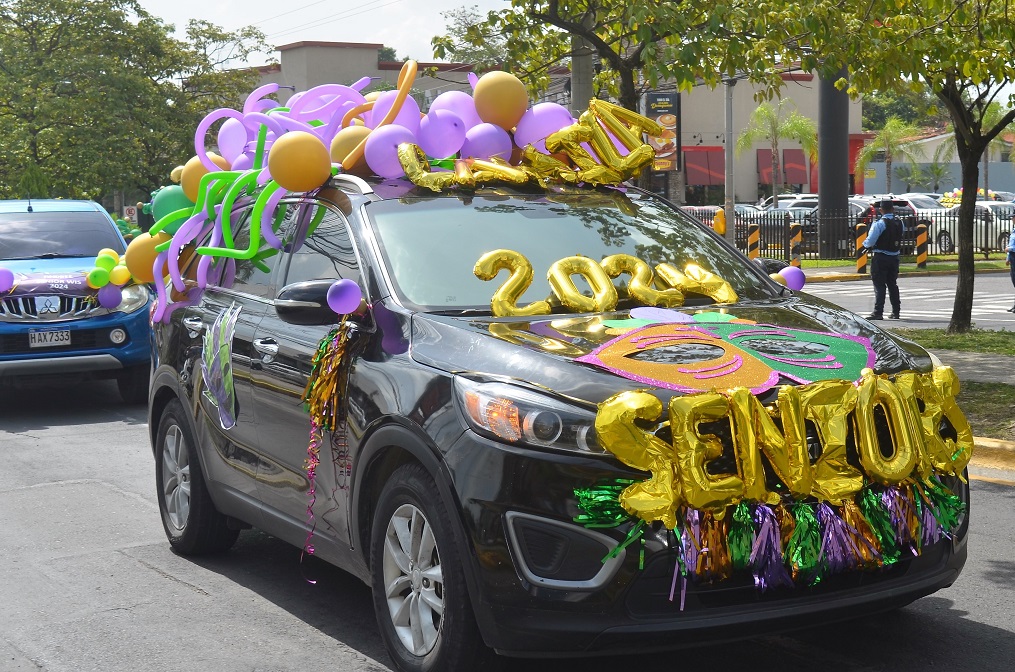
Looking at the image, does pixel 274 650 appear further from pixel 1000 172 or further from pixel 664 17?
pixel 1000 172

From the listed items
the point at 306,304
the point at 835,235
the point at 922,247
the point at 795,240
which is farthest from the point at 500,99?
the point at 835,235

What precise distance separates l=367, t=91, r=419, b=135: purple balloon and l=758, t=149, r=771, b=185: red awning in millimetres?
70055

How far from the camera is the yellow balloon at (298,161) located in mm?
5453

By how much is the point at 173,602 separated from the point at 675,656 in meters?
2.29

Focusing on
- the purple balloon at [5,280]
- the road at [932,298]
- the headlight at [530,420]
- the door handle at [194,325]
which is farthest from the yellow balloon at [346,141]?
the road at [932,298]

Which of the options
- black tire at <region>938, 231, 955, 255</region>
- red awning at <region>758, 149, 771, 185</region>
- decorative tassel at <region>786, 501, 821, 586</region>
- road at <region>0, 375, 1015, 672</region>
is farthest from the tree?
red awning at <region>758, 149, 771, 185</region>

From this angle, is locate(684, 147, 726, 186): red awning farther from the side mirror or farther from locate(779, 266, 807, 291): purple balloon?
the side mirror

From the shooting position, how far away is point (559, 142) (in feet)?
19.9

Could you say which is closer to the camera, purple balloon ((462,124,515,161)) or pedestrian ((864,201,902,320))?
purple balloon ((462,124,515,161))

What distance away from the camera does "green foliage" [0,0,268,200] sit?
34.5 metres

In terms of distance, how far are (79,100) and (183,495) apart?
31057 millimetres

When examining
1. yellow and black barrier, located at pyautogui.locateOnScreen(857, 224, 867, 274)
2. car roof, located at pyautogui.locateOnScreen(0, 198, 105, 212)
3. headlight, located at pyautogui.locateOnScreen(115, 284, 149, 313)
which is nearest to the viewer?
headlight, located at pyautogui.locateOnScreen(115, 284, 149, 313)

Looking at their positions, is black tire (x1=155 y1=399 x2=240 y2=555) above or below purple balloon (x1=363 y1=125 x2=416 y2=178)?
below

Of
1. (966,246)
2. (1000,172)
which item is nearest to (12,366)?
(966,246)
